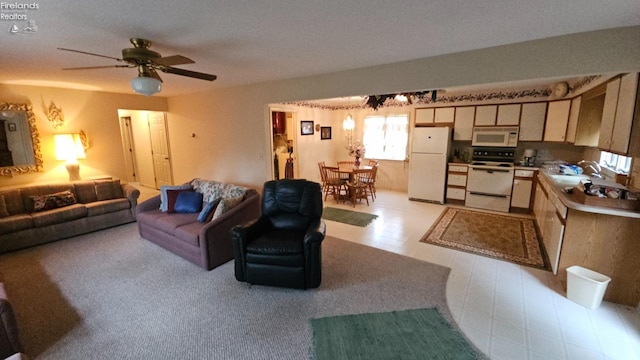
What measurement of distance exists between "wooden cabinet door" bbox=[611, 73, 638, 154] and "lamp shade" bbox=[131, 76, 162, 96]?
4140 millimetres

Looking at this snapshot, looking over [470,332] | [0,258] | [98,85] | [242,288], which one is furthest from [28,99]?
[470,332]

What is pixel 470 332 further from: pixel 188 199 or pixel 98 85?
pixel 98 85

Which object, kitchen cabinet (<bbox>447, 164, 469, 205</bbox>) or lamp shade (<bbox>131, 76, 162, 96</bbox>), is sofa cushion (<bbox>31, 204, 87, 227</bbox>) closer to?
lamp shade (<bbox>131, 76, 162, 96</bbox>)

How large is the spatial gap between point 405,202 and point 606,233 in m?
3.45

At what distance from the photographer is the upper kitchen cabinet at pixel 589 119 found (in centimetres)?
367

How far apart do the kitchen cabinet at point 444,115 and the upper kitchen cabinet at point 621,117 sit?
274 centimetres

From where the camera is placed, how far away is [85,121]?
4.89 m

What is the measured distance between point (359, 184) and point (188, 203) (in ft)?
11.0

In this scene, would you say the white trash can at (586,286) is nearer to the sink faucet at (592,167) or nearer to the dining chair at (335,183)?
the sink faucet at (592,167)

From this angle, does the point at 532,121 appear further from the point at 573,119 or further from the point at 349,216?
the point at 349,216

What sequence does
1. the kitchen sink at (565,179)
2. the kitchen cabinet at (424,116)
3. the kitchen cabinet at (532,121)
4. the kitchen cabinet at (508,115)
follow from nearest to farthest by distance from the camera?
the kitchen sink at (565,179) → the kitchen cabinet at (532,121) → the kitchen cabinet at (508,115) → the kitchen cabinet at (424,116)

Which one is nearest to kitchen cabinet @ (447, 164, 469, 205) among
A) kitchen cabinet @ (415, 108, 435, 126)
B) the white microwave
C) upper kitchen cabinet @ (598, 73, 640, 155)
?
the white microwave

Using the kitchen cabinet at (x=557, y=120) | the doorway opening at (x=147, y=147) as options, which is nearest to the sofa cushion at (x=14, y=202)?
the doorway opening at (x=147, y=147)

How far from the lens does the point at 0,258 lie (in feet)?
11.3
